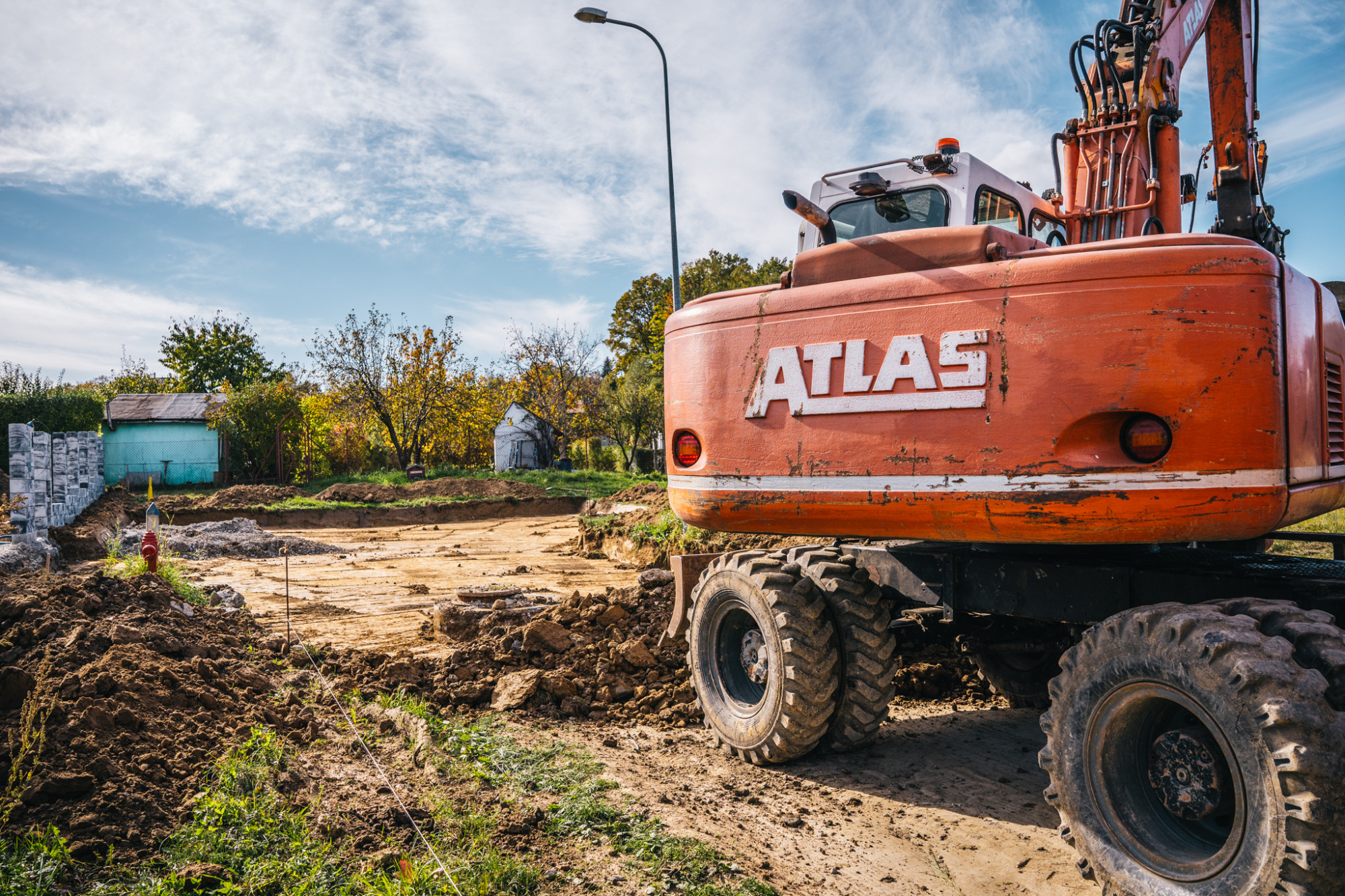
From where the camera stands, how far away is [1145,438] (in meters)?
3.10

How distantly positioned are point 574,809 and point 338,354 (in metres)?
31.8

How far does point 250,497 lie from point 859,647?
23.9m

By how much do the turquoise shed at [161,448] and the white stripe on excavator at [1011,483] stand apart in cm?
3062

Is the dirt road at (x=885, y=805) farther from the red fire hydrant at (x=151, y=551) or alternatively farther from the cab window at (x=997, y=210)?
the red fire hydrant at (x=151, y=551)

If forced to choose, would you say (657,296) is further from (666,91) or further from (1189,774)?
(1189,774)

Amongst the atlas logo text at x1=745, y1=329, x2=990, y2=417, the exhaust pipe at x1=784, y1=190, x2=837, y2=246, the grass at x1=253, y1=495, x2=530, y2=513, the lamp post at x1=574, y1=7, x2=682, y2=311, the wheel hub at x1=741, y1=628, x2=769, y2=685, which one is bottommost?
the grass at x1=253, y1=495, x2=530, y2=513

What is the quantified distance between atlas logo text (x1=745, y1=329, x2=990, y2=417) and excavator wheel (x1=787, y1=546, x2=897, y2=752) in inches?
43.0

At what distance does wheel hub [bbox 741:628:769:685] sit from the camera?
4695mm

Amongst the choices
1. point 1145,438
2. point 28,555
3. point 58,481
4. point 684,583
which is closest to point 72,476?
point 58,481

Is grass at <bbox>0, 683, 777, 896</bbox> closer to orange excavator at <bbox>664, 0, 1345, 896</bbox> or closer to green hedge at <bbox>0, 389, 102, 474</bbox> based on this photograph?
orange excavator at <bbox>664, 0, 1345, 896</bbox>

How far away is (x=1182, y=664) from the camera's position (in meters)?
2.82

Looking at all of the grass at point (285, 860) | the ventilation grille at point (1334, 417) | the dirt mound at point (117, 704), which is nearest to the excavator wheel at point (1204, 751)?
the ventilation grille at point (1334, 417)

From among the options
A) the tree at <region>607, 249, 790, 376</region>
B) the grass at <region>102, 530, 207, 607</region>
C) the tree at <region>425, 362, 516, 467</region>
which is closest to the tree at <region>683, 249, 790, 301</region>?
the tree at <region>607, 249, 790, 376</region>

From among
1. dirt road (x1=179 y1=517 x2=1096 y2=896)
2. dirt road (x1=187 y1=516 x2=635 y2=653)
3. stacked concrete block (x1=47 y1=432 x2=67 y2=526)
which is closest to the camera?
dirt road (x1=179 y1=517 x2=1096 y2=896)
